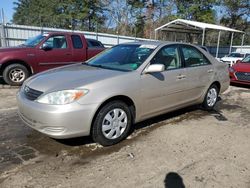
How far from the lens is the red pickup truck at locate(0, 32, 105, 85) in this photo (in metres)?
7.97

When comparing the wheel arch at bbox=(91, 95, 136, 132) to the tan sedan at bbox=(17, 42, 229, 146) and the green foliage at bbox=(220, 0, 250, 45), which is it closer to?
the tan sedan at bbox=(17, 42, 229, 146)

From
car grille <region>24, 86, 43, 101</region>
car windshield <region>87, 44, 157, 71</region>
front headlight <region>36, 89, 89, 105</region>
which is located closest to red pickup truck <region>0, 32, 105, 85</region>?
car windshield <region>87, 44, 157, 71</region>

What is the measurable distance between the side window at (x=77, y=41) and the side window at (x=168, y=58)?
5103 mm

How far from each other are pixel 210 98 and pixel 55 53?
5.25m

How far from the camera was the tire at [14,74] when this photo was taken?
798 centimetres

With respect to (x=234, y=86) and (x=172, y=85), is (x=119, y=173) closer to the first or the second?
(x=172, y=85)

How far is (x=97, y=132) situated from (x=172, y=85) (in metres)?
1.69

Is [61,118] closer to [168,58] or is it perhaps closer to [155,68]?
[155,68]

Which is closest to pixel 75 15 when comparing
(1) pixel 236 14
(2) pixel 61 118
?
(1) pixel 236 14

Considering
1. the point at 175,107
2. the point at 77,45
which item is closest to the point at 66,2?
the point at 77,45

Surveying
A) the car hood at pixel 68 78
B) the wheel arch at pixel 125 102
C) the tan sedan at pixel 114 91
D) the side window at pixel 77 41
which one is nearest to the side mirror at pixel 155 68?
the tan sedan at pixel 114 91

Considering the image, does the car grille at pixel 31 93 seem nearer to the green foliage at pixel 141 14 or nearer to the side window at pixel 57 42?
the side window at pixel 57 42

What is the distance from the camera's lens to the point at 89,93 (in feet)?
11.4

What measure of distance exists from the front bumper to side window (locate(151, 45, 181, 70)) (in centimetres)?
157
